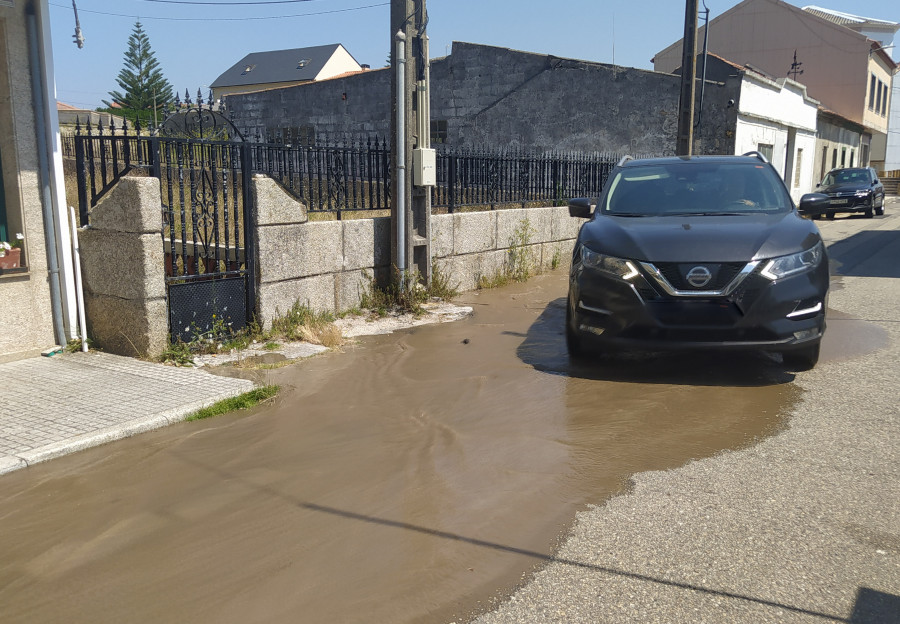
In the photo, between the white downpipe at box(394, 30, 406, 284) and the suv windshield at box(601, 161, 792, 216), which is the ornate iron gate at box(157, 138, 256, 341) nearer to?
the white downpipe at box(394, 30, 406, 284)

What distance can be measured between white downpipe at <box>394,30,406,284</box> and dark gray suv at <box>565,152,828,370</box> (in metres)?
3.01

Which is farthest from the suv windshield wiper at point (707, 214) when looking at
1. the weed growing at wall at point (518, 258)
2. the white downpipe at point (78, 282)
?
the white downpipe at point (78, 282)

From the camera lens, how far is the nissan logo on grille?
5.64 m

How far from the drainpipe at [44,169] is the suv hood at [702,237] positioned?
15.0 feet

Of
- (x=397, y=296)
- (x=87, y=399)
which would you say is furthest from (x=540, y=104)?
(x=87, y=399)

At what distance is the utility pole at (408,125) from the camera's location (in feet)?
29.8

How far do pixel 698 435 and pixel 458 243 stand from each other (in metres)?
6.18

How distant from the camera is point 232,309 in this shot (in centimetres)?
730

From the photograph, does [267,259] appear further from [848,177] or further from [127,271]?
[848,177]

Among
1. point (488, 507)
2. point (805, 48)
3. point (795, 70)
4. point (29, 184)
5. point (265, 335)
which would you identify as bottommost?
point (488, 507)

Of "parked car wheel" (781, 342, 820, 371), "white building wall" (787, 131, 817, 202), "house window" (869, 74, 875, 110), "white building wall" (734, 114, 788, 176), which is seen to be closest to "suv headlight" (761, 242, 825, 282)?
"parked car wheel" (781, 342, 820, 371)

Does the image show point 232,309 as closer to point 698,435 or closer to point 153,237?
point 153,237

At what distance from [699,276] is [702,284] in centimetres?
6

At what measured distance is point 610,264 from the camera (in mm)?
6035
